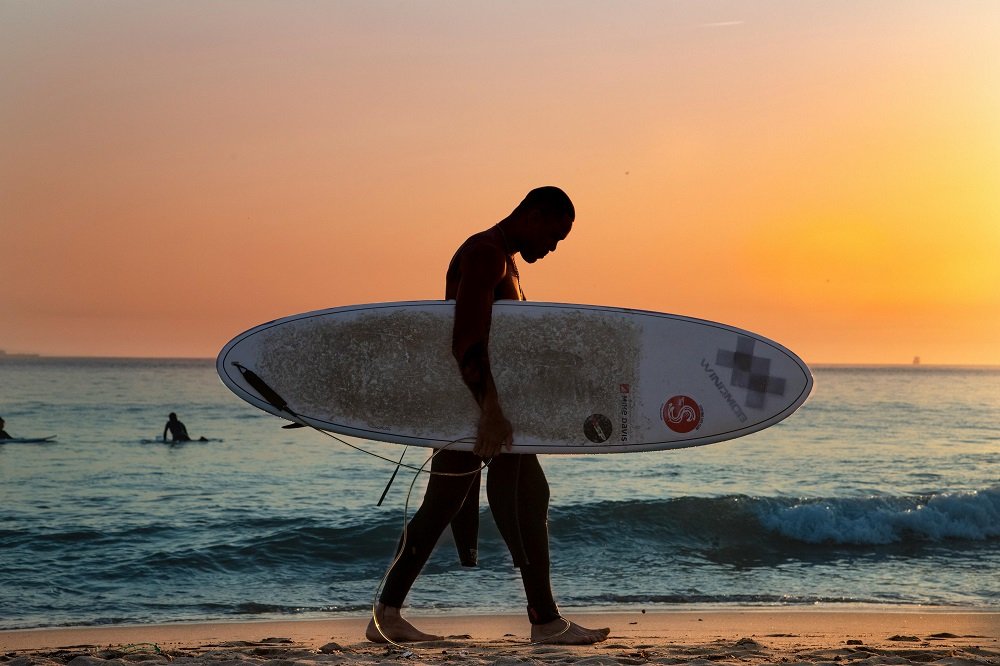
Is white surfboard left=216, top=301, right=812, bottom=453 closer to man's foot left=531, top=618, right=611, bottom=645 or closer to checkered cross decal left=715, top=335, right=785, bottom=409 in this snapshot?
checkered cross decal left=715, top=335, right=785, bottom=409

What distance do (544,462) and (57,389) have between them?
38.3m

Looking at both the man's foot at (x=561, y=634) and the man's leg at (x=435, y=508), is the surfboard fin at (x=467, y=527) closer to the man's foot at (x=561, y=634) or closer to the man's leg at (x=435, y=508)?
the man's leg at (x=435, y=508)

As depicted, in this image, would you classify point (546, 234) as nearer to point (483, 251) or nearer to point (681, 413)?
point (483, 251)

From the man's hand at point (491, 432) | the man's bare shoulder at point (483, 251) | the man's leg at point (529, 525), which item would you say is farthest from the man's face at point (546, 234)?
the man's leg at point (529, 525)

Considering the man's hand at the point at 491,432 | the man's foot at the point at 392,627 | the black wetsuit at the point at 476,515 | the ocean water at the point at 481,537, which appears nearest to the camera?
the man's hand at the point at 491,432

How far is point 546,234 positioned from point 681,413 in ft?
3.30

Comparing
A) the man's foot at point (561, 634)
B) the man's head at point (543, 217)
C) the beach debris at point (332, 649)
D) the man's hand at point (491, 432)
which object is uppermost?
the man's head at point (543, 217)

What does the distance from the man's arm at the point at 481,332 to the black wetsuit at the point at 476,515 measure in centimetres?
15

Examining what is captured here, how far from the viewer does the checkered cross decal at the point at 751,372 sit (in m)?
4.11

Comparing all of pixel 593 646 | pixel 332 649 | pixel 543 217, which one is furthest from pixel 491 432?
pixel 332 649

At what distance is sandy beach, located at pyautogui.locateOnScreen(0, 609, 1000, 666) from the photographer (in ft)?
11.9

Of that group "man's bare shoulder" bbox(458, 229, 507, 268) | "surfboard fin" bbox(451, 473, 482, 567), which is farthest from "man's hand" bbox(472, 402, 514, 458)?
"man's bare shoulder" bbox(458, 229, 507, 268)

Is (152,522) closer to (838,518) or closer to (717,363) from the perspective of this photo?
(838,518)

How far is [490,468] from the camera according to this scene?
3.65 metres
